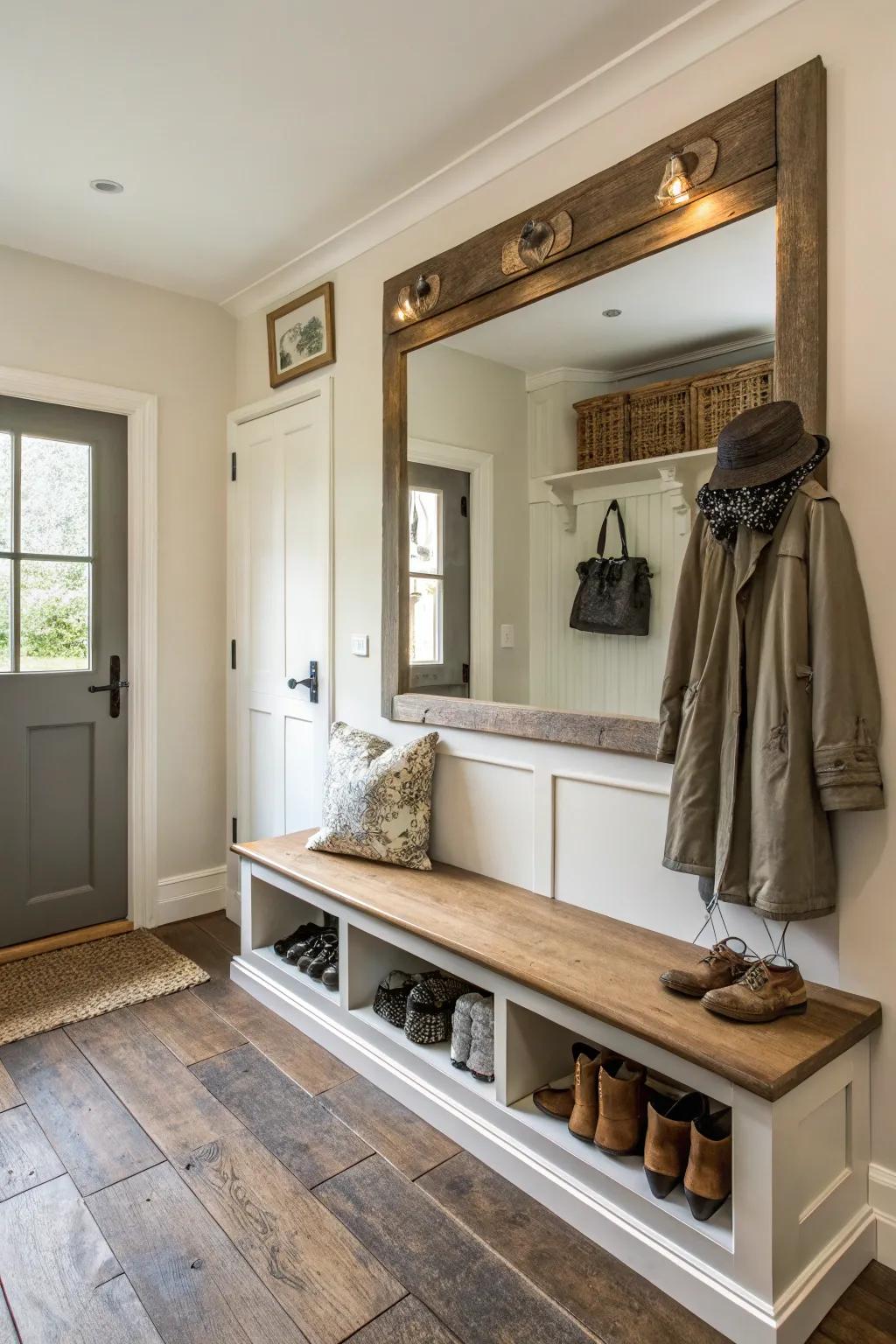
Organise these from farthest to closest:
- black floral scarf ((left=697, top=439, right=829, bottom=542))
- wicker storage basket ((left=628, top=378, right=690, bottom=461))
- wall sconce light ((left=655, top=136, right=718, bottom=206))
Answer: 1. wicker storage basket ((left=628, top=378, right=690, bottom=461))
2. wall sconce light ((left=655, top=136, right=718, bottom=206))
3. black floral scarf ((left=697, top=439, right=829, bottom=542))

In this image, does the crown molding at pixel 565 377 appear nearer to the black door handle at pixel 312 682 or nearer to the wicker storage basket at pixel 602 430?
the wicker storage basket at pixel 602 430

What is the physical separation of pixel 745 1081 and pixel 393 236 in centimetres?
262

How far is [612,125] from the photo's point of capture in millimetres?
2059

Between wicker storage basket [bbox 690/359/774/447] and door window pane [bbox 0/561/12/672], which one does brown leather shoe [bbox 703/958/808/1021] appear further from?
door window pane [bbox 0/561/12/672]

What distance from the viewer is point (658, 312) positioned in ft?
6.56

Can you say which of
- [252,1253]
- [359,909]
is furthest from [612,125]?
[252,1253]

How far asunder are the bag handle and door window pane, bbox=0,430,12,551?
2.20m

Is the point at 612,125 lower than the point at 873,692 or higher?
higher

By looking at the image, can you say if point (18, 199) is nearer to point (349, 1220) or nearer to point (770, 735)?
point (770, 735)

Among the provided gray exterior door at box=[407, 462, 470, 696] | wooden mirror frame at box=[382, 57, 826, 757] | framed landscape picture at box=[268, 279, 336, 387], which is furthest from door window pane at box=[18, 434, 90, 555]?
gray exterior door at box=[407, 462, 470, 696]

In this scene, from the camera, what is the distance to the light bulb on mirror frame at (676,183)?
1861 mm

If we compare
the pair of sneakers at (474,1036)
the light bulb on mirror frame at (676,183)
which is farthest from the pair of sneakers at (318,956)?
the light bulb on mirror frame at (676,183)

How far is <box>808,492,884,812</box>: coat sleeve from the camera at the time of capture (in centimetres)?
154

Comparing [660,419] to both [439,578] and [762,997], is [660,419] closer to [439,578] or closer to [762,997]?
[439,578]
